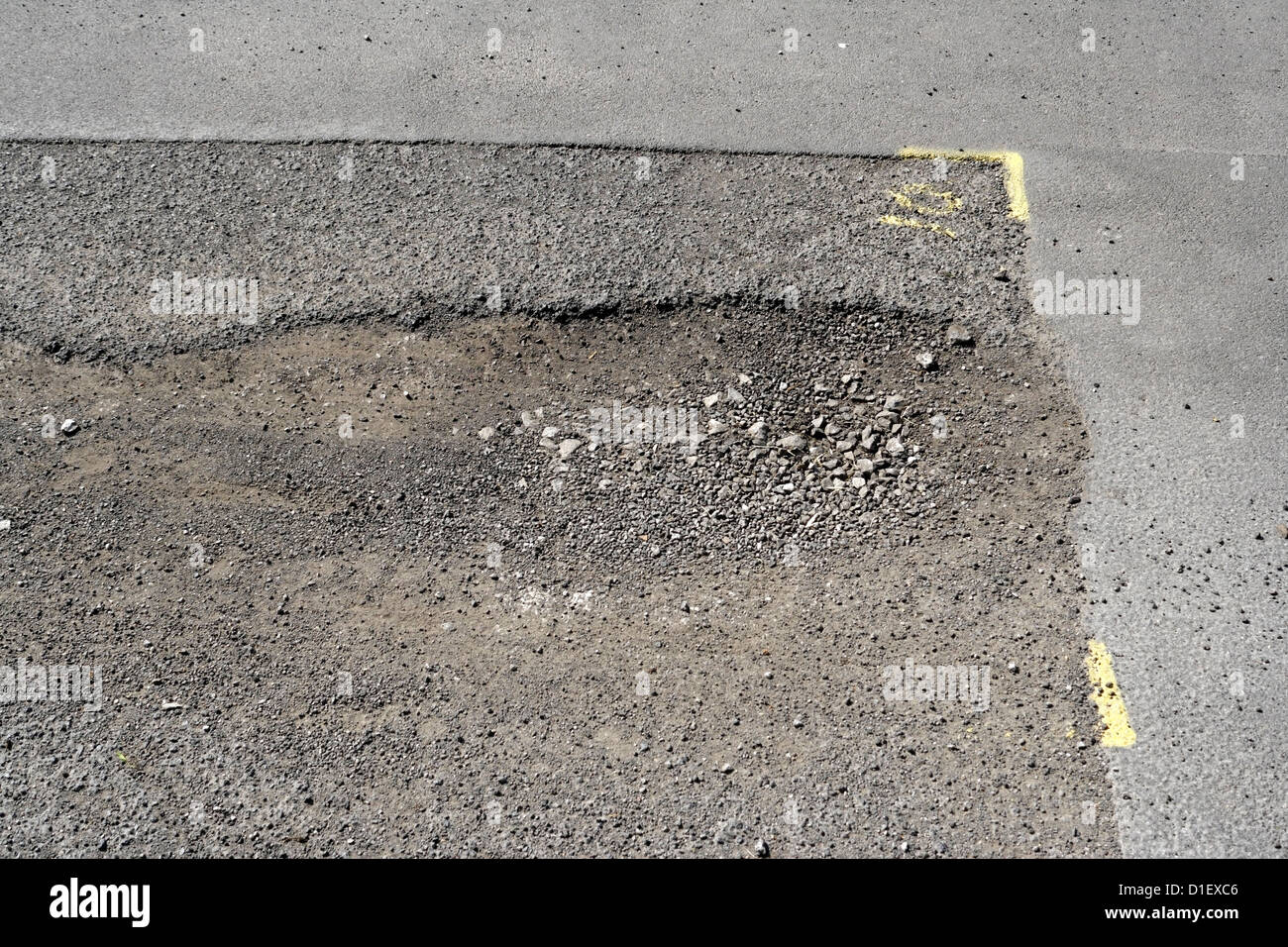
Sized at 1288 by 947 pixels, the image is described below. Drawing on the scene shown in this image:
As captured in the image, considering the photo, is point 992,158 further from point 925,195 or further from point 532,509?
point 532,509

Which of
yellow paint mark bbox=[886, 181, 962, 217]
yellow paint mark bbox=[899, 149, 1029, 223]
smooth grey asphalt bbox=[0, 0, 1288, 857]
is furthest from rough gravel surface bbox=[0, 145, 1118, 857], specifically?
smooth grey asphalt bbox=[0, 0, 1288, 857]

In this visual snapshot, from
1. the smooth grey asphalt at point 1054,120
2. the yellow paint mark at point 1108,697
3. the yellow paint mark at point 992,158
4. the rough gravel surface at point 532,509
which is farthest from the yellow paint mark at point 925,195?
the yellow paint mark at point 1108,697

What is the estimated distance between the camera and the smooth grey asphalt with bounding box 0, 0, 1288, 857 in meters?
4.92

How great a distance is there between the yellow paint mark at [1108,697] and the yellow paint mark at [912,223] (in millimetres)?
2929

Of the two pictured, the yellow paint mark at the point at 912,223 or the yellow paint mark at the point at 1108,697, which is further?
the yellow paint mark at the point at 912,223

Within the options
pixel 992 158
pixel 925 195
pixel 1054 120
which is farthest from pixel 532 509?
pixel 1054 120

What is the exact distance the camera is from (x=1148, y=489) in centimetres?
521

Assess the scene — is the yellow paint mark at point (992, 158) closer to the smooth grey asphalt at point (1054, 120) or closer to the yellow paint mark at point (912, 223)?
the smooth grey asphalt at point (1054, 120)

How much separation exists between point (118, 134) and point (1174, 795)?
7394mm

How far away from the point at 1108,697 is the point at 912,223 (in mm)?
3299

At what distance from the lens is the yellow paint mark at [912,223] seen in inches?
252

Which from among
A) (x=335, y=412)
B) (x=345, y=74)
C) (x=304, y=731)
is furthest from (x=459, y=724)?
(x=345, y=74)

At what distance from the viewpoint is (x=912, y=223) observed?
6441 mm
